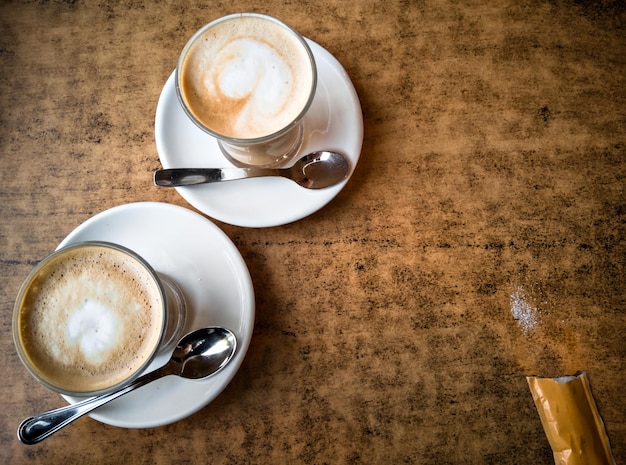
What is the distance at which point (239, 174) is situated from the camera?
1.14 meters

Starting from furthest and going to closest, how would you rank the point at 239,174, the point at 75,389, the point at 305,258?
the point at 305,258 → the point at 239,174 → the point at 75,389

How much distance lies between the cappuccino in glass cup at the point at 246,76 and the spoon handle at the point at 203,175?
2.6 inches

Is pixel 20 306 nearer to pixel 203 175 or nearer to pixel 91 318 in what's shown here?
pixel 91 318

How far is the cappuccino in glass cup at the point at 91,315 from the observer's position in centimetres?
96

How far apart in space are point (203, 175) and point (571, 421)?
1.02 meters

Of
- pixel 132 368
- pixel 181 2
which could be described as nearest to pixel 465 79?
pixel 181 2

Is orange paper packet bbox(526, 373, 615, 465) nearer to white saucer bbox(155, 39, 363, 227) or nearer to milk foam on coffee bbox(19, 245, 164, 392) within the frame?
white saucer bbox(155, 39, 363, 227)

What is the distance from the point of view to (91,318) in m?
0.97

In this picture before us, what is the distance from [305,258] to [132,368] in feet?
1.55

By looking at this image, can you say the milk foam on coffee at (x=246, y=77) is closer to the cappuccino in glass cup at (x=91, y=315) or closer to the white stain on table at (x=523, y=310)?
the cappuccino in glass cup at (x=91, y=315)

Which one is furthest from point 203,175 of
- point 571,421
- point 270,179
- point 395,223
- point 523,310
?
point 571,421

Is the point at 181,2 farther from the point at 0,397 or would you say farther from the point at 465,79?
the point at 0,397

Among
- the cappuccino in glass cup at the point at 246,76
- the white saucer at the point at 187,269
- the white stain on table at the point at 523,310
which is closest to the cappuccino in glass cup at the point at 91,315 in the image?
the white saucer at the point at 187,269

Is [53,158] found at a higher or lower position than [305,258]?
higher
